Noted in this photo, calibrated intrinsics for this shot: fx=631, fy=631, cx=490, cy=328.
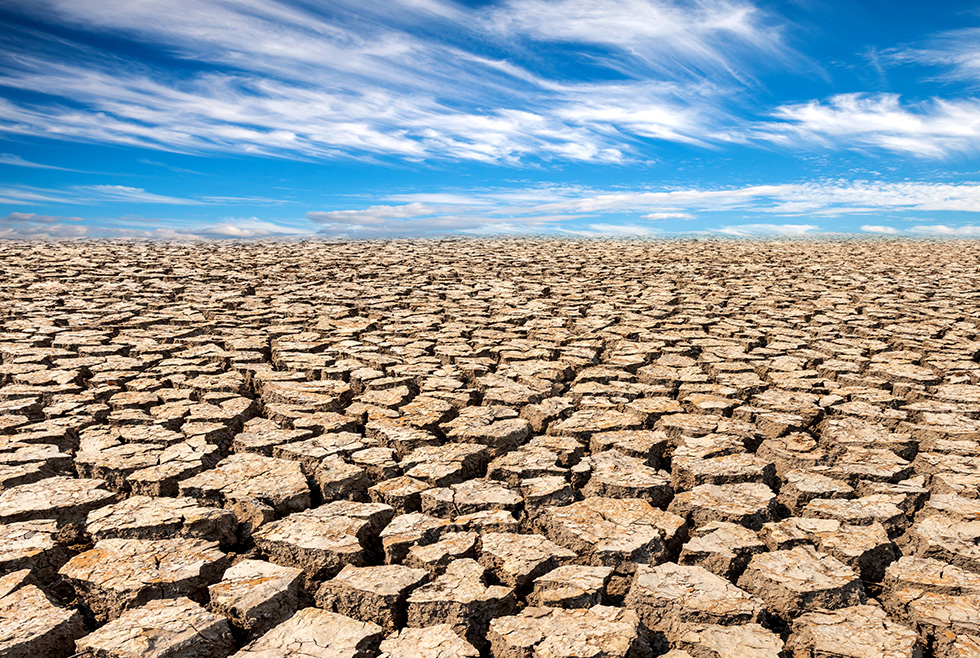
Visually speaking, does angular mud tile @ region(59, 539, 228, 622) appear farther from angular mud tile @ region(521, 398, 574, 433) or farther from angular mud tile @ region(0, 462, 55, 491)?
angular mud tile @ region(521, 398, 574, 433)

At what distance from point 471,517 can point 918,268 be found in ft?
34.6

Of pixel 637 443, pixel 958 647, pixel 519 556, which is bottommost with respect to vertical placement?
pixel 958 647

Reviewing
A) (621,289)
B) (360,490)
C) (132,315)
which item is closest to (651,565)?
(360,490)

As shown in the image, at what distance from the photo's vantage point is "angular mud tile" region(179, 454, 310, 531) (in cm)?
229

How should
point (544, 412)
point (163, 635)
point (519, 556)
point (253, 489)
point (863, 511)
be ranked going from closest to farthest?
1. point (163, 635)
2. point (519, 556)
3. point (863, 511)
4. point (253, 489)
5. point (544, 412)

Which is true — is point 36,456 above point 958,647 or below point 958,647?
above

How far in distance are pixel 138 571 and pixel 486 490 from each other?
119 centimetres

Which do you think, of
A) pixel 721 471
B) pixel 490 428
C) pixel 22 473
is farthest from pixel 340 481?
pixel 721 471

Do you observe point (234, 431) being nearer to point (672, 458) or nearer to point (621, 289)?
point (672, 458)

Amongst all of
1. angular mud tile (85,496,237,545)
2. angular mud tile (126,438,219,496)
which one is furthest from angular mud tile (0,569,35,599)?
angular mud tile (126,438,219,496)

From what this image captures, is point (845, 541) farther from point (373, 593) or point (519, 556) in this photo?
point (373, 593)

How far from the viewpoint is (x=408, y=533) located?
7.00 ft

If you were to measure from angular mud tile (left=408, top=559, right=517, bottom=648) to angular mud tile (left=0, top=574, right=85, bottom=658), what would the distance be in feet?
2.99

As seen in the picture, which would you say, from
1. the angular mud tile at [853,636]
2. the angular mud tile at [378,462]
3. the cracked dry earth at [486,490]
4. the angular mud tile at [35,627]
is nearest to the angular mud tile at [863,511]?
the cracked dry earth at [486,490]
